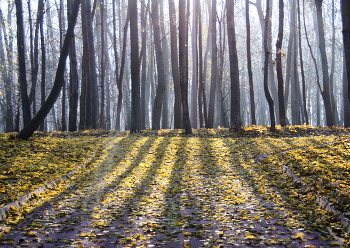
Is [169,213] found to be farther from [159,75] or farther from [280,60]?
[159,75]

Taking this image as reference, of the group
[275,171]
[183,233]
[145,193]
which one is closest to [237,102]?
[275,171]

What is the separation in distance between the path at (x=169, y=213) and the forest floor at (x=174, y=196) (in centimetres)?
2

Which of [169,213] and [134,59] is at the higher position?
[134,59]

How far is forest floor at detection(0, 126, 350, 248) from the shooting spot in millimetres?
3686

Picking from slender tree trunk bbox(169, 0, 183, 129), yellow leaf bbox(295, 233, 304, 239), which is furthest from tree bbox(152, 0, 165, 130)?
yellow leaf bbox(295, 233, 304, 239)

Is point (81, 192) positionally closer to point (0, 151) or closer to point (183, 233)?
point (183, 233)

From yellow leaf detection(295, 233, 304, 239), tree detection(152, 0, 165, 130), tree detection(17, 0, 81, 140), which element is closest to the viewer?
yellow leaf detection(295, 233, 304, 239)

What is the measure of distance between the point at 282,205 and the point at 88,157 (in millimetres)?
6377

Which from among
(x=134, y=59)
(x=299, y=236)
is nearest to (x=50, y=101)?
(x=134, y=59)

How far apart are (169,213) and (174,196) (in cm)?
102

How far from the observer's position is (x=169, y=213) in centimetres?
468

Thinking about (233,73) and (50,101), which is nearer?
(50,101)

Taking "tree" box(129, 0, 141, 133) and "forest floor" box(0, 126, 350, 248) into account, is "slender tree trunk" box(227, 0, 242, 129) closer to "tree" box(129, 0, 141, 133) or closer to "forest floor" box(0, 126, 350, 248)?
"forest floor" box(0, 126, 350, 248)

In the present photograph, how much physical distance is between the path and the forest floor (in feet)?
0.05
